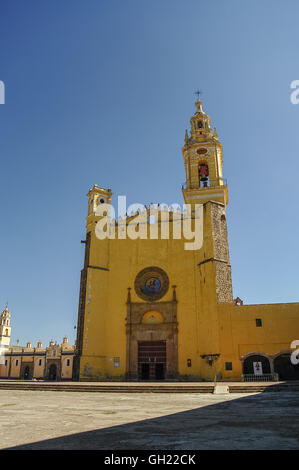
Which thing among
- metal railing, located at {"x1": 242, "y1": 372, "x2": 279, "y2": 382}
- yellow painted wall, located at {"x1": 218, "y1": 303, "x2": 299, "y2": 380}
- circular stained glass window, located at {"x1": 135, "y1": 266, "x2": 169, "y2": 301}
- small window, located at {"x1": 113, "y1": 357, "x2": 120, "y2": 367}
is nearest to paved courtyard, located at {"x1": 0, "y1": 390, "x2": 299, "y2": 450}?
metal railing, located at {"x1": 242, "y1": 372, "x2": 279, "y2": 382}

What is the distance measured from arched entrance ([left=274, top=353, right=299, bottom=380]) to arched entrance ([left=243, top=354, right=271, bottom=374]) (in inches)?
19.9

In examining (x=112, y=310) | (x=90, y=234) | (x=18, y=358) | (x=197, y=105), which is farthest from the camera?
(x=18, y=358)

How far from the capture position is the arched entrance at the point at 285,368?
867 inches

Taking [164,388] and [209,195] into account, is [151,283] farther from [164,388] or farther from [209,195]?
[164,388]

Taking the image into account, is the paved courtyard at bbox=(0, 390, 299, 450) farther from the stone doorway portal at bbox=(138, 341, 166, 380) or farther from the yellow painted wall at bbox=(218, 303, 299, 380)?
the stone doorway portal at bbox=(138, 341, 166, 380)

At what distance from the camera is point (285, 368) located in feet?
73.2

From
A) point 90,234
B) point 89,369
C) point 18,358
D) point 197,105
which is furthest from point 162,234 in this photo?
point 18,358

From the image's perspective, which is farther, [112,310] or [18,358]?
[18,358]

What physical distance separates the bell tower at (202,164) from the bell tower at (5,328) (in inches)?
1822

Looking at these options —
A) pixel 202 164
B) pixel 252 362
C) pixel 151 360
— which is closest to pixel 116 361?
pixel 151 360

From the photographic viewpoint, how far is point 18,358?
2125 inches
